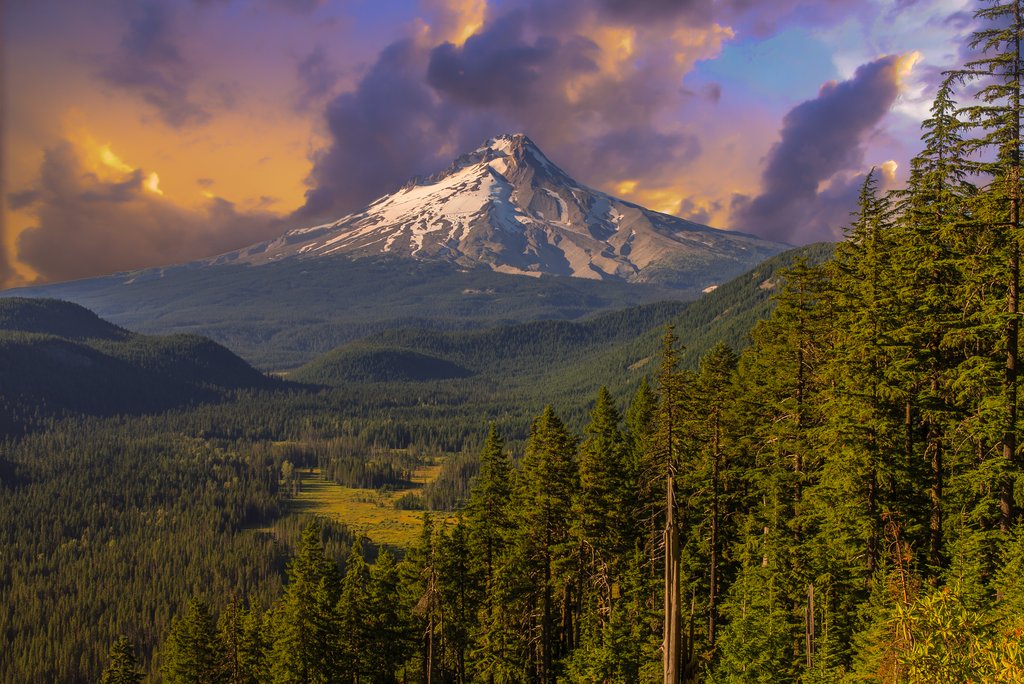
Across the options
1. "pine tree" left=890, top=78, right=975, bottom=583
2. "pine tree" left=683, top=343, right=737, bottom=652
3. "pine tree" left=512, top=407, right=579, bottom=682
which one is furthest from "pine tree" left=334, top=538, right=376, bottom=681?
"pine tree" left=890, top=78, right=975, bottom=583

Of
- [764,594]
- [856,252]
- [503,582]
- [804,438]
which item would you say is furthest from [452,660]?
[856,252]

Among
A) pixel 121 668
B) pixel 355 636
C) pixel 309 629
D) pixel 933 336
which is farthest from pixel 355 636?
pixel 933 336

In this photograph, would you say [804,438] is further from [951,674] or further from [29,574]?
[29,574]

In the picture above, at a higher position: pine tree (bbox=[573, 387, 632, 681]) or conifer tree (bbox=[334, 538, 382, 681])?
pine tree (bbox=[573, 387, 632, 681])

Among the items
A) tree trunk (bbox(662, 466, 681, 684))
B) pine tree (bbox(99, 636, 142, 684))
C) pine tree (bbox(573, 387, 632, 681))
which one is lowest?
pine tree (bbox(99, 636, 142, 684))

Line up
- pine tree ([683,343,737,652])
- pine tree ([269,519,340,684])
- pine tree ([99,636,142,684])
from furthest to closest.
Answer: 1. pine tree ([99,636,142,684])
2. pine tree ([269,519,340,684])
3. pine tree ([683,343,737,652])

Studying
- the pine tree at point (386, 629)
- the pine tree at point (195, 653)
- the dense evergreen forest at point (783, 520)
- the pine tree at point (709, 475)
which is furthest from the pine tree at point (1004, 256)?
the pine tree at point (195, 653)

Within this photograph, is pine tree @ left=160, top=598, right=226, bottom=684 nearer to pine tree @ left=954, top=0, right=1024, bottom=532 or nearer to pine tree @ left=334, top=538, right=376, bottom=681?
pine tree @ left=334, top=538, right=376, bottom=681

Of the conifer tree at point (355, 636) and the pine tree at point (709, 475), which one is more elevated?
the pine tree at point (709, 475)

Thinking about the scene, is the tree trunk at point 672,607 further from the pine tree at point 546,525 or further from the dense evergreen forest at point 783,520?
the pine tree at point 546,525

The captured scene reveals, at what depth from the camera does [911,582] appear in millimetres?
26172

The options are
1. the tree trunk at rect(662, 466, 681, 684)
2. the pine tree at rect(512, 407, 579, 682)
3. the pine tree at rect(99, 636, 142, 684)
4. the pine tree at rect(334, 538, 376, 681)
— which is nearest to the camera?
the tree trunk at rect(662, 466, 681, 684)

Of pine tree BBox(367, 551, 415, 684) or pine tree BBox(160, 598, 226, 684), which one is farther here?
pine tree BBox(160, 598, 226, 684)

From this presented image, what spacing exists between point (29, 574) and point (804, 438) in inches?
6575
